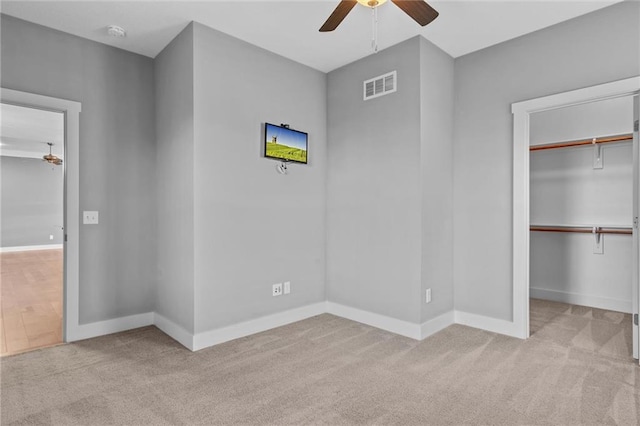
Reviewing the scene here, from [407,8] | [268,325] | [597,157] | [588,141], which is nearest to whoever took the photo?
[407,8]

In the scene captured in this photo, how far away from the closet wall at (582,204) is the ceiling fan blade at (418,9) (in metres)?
2.93

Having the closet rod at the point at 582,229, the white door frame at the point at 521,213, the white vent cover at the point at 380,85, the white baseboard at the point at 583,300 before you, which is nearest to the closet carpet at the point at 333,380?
the white door frame at the point at 521,213

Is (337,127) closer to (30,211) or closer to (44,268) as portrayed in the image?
(44,268)

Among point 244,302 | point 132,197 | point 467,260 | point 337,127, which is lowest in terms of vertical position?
point 244,302

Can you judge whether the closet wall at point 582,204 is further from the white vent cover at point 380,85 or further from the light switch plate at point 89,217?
the light switch plate at point 89,217

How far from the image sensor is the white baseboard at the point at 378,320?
3.28 meters

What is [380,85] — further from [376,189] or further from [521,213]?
[521,213]

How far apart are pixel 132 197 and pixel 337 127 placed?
7.61ft

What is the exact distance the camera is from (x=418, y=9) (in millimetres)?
2238

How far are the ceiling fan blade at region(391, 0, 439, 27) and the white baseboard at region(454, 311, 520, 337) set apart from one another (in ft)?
9.03

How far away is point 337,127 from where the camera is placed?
160 inches

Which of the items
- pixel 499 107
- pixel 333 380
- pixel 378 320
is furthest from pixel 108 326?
pixel 499 107

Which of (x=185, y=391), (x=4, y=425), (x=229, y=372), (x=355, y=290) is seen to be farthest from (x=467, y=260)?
(x=4, y=425)

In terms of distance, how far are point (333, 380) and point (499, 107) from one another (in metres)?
2.93
